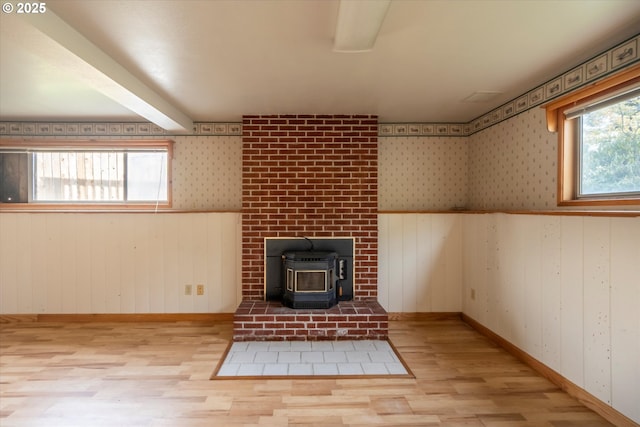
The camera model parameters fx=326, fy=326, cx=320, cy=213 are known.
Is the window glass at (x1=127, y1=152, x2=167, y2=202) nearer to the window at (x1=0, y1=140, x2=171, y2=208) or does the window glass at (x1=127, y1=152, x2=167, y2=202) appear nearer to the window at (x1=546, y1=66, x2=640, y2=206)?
the window at (x1=0, y1=140, x2=171, y2=208)

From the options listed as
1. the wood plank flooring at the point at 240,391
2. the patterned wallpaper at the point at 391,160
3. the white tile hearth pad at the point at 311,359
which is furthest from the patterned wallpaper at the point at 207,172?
the white tile hearth pad at the point at 311,359

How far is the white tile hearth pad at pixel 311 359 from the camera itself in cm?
244

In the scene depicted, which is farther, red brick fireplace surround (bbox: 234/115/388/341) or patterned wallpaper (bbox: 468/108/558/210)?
red brick fireplace surround (bbox: 234/115/388/341)

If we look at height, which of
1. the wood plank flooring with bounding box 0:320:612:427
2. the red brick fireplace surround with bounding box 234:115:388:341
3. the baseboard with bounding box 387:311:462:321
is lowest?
the wood plank flooring with bounding box 0:320:612:427

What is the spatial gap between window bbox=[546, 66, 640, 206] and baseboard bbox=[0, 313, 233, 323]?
3.53 meters

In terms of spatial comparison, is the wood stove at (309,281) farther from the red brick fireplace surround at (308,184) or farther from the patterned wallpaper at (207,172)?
the patterned wallpaper at (207,172)

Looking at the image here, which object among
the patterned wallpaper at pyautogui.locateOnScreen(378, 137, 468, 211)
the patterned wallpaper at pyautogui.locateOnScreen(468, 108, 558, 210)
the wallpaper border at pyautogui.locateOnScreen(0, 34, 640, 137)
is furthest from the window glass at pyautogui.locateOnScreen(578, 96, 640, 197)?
the patterned wallpaper at pyautogui.locateOnScreen(378, 137, 468, 211)

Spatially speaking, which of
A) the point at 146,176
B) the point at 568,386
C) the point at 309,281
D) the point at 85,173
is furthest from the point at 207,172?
the point at 568,386

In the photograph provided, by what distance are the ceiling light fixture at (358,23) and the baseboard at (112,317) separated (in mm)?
3051

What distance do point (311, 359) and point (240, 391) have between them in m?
0.66

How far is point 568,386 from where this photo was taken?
2160mm

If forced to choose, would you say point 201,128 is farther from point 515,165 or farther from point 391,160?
point 515,165

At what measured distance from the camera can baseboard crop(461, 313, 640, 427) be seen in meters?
1.83

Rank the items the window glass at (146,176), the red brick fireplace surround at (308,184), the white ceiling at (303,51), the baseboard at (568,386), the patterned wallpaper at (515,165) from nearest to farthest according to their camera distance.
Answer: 1. the white ceiling at (303,51)
2. the baseboard at (568,386)
3. the patterned wallpaper at (515,165)
4. the red brick fireplace surround at (308,184)
5. the window glass at (146,176)
